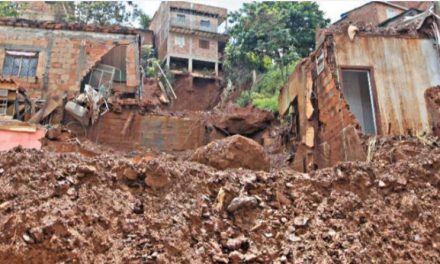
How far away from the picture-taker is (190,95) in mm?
29578

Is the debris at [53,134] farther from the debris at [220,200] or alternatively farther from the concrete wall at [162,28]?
the concrete wall at [162,28]

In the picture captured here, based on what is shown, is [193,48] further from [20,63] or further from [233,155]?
[233,155]

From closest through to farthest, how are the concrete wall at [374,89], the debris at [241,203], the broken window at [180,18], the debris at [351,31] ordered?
the debris at [241,203]
the concrete wall at [374,89]
the debris at [351,31]
the broken window at [180,18]

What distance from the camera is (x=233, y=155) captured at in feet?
22.4

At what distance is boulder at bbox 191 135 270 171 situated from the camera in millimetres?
6750

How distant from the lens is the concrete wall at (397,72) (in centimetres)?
1029

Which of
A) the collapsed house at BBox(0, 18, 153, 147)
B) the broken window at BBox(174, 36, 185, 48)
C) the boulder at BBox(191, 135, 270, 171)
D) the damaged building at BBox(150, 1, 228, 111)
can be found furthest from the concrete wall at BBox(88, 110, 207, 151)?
the broken window at BBox(174, 36, 185, 48)

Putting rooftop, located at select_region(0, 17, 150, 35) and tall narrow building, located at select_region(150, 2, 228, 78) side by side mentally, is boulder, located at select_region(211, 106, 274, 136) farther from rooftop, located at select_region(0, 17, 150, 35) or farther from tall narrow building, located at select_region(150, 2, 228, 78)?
tall narrow building, located at select_region(150, 2, 228, 78)

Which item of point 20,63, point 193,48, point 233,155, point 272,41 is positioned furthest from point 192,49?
point 233,155

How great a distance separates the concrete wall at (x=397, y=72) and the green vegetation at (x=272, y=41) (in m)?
13.3

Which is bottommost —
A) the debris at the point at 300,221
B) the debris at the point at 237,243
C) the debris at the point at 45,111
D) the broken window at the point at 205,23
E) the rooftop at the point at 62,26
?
the debris at the point at 237,243

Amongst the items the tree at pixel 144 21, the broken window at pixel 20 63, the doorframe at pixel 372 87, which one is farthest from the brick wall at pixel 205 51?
the doorframe at pixel 372 87

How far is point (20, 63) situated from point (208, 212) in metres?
13.6

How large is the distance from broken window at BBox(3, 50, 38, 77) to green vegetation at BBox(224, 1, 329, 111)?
1119 centimetres
